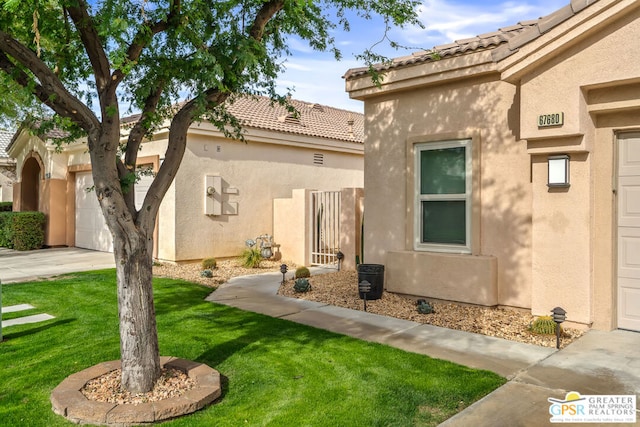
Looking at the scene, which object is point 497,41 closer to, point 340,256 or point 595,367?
point 595,367

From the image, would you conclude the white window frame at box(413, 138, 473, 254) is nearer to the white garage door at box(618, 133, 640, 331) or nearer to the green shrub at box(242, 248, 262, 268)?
the white garage door at box(618, 133, 640, 331)

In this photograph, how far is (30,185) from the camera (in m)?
20.5

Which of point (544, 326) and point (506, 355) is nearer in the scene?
point (506, 355)

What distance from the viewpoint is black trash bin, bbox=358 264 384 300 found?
27.7 feet

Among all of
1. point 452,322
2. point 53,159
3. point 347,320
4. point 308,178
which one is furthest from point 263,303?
point 53,159

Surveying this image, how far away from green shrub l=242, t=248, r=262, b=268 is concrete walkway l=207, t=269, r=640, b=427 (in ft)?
15.5

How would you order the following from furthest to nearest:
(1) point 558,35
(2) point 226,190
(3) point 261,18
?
(2) point 226,190
(1) point 558,35
(3) point 261,18

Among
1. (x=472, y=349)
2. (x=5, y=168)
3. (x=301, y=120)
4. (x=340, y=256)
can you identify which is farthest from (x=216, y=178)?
(x=5, y=168)

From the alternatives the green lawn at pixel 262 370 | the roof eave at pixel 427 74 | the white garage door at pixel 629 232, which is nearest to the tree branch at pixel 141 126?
the green lawn at pixel 262 370

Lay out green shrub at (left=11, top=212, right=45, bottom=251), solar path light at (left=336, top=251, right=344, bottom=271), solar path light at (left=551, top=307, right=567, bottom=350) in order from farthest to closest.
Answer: green shrub at (left=11, top=212, right=45, bottom=251)
solar path light at (left=336, top=251, right=344, bottom=271)
solar path light at (left=551, top=307, right=567, bottom=350)

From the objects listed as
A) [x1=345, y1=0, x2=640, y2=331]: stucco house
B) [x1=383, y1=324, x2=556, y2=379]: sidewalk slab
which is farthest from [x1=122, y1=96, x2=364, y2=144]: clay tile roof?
[x1=383, y1=324, x2=556, y2=379]: sidewalk slab

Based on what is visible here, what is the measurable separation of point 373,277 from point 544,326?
10.0 feet

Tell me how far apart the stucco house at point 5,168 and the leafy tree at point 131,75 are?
2430cm
